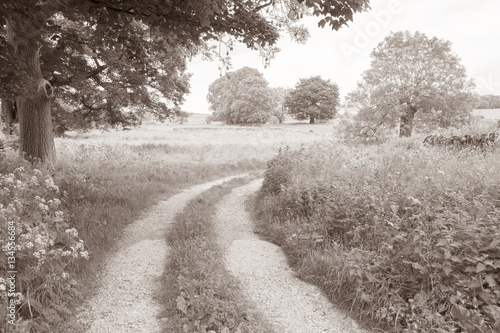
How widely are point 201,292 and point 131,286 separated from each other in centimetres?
158

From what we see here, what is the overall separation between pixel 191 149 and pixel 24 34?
19826mm

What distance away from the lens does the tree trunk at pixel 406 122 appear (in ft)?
92.2

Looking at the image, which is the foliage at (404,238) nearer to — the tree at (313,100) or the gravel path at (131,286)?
the gravel path at (131,286)

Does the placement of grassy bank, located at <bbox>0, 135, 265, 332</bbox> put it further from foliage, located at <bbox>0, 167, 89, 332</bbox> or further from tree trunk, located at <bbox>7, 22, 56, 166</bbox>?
tree trunk, located at <bbox>7, 22, 56, 166</bbox>

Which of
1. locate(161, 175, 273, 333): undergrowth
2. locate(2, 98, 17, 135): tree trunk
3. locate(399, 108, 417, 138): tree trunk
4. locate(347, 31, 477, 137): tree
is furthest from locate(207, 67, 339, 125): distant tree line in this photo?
locate(161, 175, 273, 333): undergrowth

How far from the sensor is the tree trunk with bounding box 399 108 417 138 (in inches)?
1107

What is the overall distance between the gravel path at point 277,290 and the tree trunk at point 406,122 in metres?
24.4

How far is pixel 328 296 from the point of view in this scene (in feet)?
18.5

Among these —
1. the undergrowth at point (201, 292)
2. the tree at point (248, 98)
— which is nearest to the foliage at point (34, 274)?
the undergrowth at point (201, 292)

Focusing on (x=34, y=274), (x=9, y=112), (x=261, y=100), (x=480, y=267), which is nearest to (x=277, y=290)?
(x=480, y=267)

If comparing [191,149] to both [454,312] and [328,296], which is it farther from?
[454,312]

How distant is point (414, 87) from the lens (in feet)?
91.9

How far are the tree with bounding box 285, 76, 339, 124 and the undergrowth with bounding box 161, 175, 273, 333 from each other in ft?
229

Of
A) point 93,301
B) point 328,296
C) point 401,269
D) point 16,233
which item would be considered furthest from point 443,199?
point 16,233
